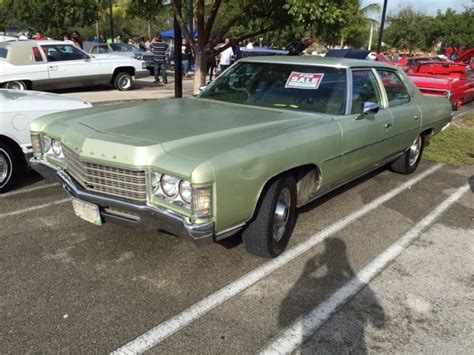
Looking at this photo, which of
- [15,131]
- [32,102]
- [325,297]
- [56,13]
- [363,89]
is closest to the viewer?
[325,297]

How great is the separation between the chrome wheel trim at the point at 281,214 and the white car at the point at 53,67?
399 inches

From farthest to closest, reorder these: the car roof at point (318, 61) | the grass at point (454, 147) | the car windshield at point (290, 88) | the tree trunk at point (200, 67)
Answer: the tree trunk at point (200, 67), the grass at point (454, 147), the car roof at point (318, 61), the car windshield at point (290, 88)

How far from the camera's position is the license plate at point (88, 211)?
3.20 metres

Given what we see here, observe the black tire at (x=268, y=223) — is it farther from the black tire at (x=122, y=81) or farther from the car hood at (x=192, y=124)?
the black tire at (x=122, y=81)

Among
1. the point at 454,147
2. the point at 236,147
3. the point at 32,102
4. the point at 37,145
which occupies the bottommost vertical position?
the point at 454,147

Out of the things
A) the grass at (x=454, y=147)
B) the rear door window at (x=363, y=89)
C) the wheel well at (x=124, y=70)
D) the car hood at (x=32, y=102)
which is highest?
the rear door window at (x=363, y=89)

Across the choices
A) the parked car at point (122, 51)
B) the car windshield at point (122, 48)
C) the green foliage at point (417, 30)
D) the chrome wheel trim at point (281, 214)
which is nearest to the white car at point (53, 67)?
the parked car at point (122, 51)

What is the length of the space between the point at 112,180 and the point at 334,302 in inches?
67.2

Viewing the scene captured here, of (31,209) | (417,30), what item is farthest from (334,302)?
(417,30)

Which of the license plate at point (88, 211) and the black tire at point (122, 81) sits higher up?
the license plate at point (88, 211)

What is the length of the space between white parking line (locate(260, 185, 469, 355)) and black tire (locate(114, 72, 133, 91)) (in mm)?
11636

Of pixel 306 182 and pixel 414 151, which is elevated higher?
pixel 306 182

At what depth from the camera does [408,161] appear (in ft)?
19.9

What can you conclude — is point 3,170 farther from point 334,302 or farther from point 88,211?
point 334,302
